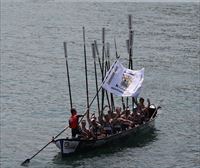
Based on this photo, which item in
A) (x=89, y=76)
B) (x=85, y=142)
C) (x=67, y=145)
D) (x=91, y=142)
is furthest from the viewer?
(x=89, y=76)

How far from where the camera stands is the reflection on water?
4006cm

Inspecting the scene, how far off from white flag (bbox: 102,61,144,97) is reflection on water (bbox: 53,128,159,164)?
3.40 meters

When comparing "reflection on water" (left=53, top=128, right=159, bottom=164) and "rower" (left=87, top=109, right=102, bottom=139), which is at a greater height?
"rower" (left=87, top=109, right=102, bottom=139)

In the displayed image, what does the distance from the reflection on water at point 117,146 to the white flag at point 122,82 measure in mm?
3405

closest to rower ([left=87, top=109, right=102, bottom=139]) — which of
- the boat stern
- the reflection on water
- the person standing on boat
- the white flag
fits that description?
the reflection on water

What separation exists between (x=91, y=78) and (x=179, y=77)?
30.1 ft

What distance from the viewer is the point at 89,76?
6644cm

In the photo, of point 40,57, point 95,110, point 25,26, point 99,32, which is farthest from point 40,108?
point 25,26

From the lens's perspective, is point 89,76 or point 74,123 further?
point 89,76

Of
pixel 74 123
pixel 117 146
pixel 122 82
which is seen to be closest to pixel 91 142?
pixel 74 123

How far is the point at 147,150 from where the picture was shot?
141 ft

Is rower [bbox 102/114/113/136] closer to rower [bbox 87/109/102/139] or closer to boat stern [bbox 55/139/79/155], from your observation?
rower [bbox 87/109/102/139]

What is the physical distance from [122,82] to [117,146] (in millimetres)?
4259

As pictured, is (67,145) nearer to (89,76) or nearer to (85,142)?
(85,142)
